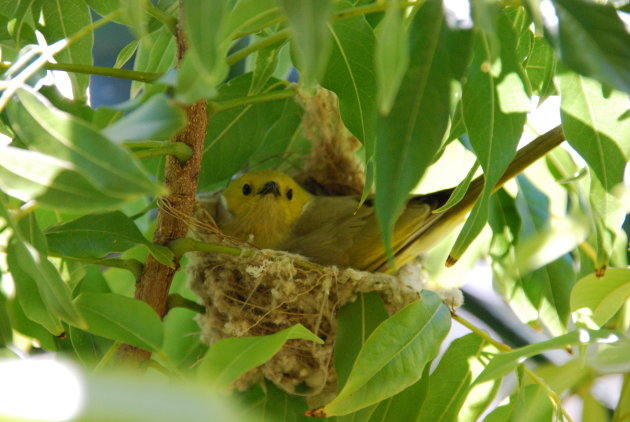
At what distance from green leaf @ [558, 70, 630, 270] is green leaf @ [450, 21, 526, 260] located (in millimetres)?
91

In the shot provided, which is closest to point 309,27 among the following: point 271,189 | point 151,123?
point 151,123

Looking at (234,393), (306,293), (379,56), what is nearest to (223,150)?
(306,293)

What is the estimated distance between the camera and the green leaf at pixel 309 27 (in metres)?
0.78

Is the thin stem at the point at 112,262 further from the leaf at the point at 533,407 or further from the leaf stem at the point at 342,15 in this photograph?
the leaf at the point at 533,407

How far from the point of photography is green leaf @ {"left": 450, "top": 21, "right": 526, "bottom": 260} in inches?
44.8

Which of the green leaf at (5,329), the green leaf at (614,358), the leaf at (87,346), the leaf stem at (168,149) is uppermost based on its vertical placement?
the leaf stem at (168,149)

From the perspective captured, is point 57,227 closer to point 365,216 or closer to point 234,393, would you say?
point 234,393

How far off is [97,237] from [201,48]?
2.52ft

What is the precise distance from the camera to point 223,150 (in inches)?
84.0

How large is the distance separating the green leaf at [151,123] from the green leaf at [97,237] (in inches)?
24.4

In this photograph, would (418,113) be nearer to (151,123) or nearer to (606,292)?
(151,123)

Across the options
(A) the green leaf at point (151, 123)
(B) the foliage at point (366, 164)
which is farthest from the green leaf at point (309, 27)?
(A) the green leaf at point (151, 123)

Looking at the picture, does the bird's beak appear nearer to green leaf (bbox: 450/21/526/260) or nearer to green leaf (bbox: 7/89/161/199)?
green leaf (bbox: 450/21/526/260)

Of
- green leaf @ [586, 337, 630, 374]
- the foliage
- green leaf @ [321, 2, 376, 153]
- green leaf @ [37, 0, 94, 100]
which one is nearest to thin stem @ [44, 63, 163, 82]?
the foliage
